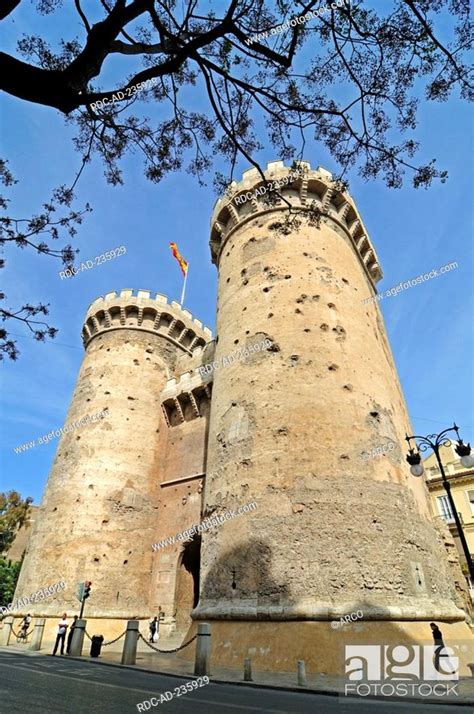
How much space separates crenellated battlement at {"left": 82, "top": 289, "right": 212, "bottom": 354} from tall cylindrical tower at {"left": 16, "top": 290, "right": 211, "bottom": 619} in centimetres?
6

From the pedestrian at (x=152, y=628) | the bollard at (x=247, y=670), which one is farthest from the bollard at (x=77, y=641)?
the bollard at (x=247, y=670)

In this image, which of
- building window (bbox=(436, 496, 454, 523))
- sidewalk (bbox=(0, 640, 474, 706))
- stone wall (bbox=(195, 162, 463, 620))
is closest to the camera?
sidewalk (bbox=(0, 640, 474, 706))

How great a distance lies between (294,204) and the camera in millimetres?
16922

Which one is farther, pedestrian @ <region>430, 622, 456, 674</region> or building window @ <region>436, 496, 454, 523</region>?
building window @ <region>436, 496, 454, 523</region>

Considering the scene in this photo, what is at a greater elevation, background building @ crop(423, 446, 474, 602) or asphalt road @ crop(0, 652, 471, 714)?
background building @ crop(423, 446, 474, 602)

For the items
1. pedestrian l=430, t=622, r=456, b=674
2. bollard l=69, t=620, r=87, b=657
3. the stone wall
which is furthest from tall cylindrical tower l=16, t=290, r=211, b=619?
pedestrian l=430, t=622, r=456, b=674

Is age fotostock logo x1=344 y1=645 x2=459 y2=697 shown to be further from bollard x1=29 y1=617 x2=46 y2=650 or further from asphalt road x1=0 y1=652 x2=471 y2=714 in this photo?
bollard x1=29 y1=617 x2=46 y2=650

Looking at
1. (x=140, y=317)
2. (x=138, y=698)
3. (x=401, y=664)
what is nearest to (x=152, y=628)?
(x=401, y=664)

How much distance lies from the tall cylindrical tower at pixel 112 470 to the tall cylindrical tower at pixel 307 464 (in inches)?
248

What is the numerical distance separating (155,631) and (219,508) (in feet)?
21.1

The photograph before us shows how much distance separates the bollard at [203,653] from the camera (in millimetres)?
7727

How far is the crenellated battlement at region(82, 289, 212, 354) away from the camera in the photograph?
22.8 meters

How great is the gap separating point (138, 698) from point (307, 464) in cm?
678

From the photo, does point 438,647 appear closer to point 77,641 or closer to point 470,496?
point 77,641
